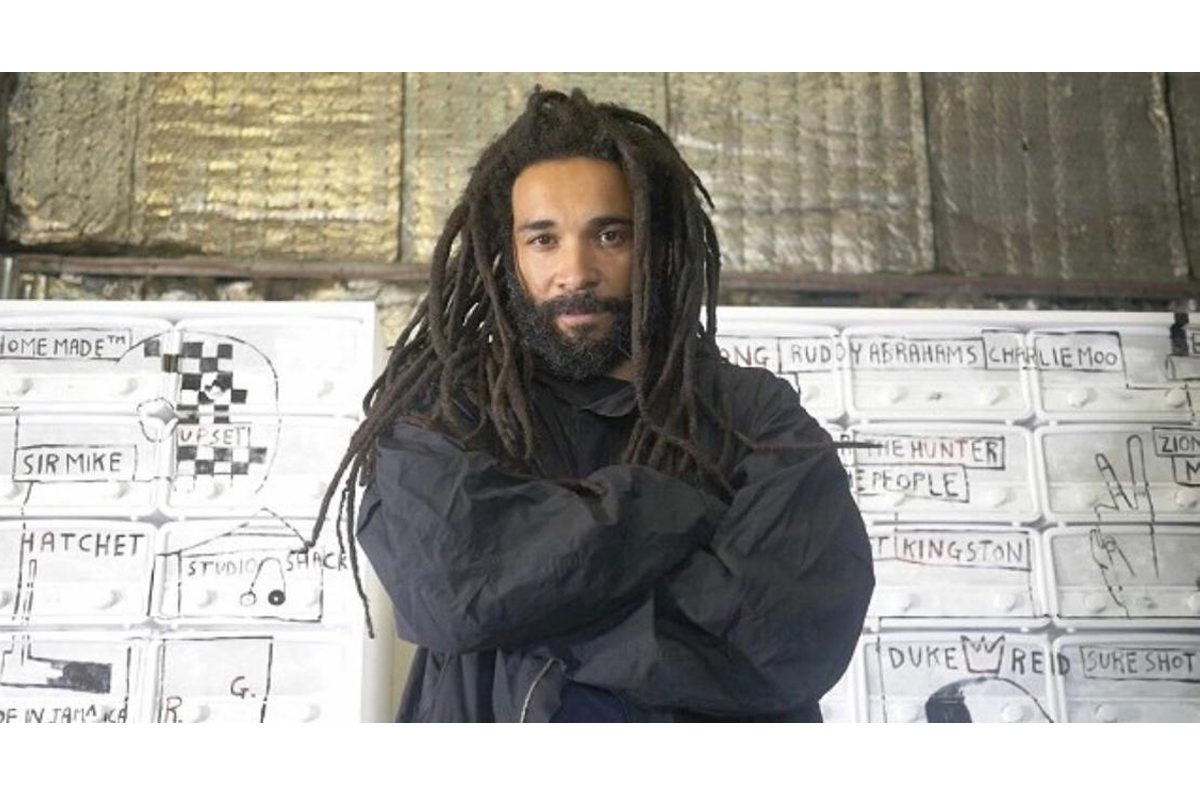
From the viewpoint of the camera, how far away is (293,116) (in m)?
1.52

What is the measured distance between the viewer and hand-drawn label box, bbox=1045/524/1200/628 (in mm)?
1374

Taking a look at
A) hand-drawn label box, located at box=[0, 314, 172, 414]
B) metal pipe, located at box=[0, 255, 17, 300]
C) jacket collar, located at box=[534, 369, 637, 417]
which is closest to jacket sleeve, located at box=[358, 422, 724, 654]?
jacket collar, located at box=[534, 369, 637, 417]

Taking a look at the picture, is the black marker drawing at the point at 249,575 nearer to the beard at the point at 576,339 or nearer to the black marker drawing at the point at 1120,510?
the beard at the point at 576,339

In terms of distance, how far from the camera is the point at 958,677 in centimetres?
142

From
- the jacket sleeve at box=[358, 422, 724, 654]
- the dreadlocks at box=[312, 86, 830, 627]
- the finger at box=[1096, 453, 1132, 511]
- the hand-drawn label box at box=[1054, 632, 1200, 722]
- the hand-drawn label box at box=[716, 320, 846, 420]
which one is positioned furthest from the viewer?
the hand-drawn label box at box=[716, 320, 846, 420]

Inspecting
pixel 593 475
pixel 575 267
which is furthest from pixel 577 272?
pixel 593 475

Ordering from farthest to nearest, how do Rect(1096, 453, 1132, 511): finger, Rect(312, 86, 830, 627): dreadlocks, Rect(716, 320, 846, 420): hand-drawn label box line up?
Rect(716, 320, 846, 420): hand-drawn label box
Rect(1096, 453, 1132, 511): finger
Rect(312, 86, 830, 627): dreadlocks

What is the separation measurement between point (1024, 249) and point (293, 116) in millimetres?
836

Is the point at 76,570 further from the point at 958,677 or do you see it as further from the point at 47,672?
the point at 958,677

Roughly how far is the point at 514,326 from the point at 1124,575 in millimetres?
745

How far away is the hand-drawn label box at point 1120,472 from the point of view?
1378mm

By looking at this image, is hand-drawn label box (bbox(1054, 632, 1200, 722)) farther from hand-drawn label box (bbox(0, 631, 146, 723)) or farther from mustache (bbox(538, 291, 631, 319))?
hand-drawn label box (bbox(0, 631, 146, 723))
